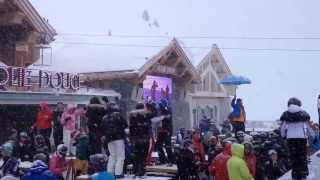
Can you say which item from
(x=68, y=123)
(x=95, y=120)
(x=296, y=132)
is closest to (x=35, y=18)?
(x=68, y=123)

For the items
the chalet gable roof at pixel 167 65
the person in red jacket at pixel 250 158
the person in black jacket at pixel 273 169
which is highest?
the chalet gable roof at pixel 167 65

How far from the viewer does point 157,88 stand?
2159 centimetres

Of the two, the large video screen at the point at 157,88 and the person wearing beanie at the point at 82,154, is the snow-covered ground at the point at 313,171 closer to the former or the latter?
the person wearing beanie at the point at 82,154

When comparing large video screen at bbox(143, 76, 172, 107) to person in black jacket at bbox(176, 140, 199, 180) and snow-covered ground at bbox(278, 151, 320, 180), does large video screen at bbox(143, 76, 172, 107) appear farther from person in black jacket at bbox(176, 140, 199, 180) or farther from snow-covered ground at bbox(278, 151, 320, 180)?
snow-covered ground at bbox(278, 151, 320, 180)

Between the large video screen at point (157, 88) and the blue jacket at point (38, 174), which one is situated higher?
the large video screen at point (157, 88)

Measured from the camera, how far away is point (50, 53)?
23.1 meters

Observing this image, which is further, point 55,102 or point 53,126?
point 55,102

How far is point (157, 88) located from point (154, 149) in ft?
33.3

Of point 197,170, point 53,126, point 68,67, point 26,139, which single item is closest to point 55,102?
point 53,126

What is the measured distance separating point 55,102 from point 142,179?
754 centimetres

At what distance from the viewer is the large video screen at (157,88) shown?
68.6 ft

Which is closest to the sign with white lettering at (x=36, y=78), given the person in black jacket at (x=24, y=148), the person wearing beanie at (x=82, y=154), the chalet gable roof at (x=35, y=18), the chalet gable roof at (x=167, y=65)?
the chalet gable roof at (x=35, y=18)

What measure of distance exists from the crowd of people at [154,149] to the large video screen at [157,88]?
7098 mm

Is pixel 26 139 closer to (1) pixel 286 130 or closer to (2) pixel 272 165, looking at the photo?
(2) pixel 272 165
